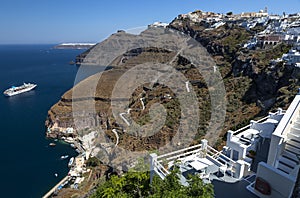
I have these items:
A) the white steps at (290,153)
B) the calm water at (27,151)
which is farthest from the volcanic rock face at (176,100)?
the white steps at (290,153)

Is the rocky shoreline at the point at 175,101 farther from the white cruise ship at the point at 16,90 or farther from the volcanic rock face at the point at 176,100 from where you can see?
the white cruise ship at the point at 16,90

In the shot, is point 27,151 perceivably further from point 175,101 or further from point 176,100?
point 176,100

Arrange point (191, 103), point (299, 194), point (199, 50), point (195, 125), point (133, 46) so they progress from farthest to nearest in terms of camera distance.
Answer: point (133, 46), point (199, 50), point (191, 103), point (195, 125), point (299, 194)

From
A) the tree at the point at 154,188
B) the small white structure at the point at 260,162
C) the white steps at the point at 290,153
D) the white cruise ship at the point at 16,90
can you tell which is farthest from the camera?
the white cruise ship at the point at 16,90

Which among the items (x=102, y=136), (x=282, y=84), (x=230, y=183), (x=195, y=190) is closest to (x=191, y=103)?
(x=282, y=84)

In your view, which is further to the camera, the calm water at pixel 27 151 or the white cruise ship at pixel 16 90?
the white cruise ship at pixel 16 90

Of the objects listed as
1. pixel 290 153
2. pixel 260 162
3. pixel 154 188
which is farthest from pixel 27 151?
pixel 290 153

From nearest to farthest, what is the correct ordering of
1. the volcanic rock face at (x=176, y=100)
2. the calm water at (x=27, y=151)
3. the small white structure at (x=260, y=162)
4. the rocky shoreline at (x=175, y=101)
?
the small white structure at (x=260, y=162) → the rocky shoreline at (x=175, y=101) → the volcanic rock face at (x=176, y=100) → the calm water at (x=27, y=151)

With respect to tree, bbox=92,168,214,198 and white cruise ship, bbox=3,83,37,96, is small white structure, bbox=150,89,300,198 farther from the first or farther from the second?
white cruise ship, bbox=3,83,37,96

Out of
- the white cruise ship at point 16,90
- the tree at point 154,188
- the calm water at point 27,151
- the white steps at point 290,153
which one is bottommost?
the calm water at point 27,151

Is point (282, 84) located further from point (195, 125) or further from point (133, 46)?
point (133, 46)

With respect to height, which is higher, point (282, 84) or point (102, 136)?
point (282, 84)
